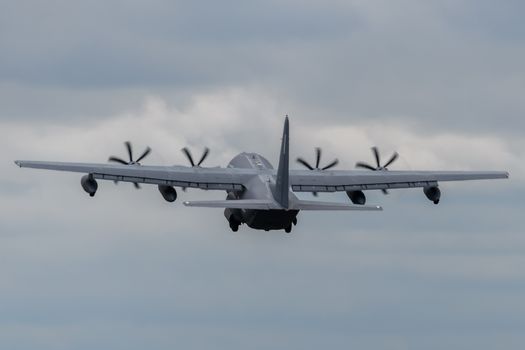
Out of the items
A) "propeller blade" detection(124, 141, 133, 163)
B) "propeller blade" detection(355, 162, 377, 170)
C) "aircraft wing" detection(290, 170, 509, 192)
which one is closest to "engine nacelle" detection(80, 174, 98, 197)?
"propeller blade" detection(124, 141, 133, 163)

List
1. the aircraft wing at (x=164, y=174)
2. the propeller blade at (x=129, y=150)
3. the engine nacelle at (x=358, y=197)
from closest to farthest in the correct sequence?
the aircraft wing at (x=164, y=174) < the propeller blade at (x=129, y=150) < the engine nacelle at (x=358, y=197)

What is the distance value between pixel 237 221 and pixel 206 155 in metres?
6.85

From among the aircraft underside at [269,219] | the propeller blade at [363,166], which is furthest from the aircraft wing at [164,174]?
the propeller blade at [363,166]

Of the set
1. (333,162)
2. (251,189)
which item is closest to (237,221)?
(251,189)

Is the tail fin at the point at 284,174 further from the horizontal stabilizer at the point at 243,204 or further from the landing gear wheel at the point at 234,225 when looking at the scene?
the landing gear wheel at the point at 234,225

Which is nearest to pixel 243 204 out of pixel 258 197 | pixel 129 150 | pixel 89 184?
pixel 258 197

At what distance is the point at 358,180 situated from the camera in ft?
385

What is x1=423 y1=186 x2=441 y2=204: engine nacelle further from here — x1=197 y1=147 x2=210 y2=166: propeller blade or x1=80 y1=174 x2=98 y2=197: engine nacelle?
x1=80 y1=174 x2=98 y2=197: engine nacelle

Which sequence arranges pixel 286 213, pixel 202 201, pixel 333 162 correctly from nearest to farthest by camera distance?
pixel 202 201
pixel 286 213
pixel 333 162

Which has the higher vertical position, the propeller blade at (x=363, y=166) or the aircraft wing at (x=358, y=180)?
the propeller blade at (x=363, y=166)

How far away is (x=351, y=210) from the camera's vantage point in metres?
102

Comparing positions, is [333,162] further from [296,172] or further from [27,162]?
[27,162]

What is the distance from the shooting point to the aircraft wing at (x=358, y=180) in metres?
117

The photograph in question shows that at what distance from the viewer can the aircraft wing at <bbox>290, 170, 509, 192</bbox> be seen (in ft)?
383
